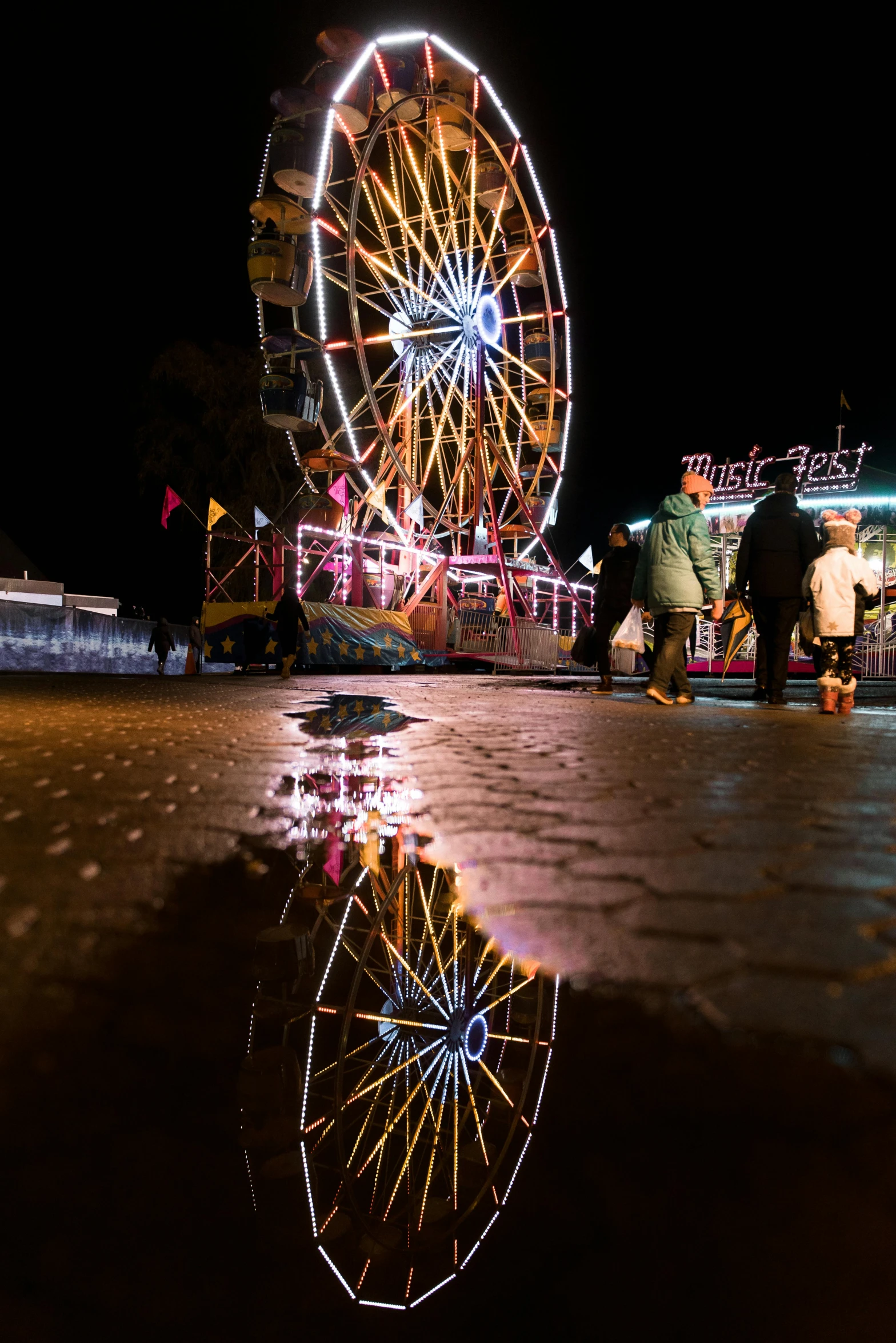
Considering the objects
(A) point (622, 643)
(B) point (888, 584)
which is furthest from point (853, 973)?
(B) point (888, 584)

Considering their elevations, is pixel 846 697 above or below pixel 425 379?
below

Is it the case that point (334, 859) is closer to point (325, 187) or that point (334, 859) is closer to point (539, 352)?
point (325, 187)

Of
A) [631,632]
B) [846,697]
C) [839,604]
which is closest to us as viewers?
[839,604]

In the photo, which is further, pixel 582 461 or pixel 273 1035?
pixel 582 461

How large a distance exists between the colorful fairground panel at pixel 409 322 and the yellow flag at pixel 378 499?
48 mm

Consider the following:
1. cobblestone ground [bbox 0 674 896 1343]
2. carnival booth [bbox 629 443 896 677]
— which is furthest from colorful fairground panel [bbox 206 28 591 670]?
cobblestone ground [bbox 0 674 896 1343]

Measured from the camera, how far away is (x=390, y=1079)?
717mm

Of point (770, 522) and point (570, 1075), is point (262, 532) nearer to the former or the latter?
point (770, 522)

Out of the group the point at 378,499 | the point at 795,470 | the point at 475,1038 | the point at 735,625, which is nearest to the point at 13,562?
the point at 378,499

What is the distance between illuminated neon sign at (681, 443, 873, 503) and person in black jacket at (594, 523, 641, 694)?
1518 centimetres

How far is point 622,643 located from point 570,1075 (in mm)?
7098

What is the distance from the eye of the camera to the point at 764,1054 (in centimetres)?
69

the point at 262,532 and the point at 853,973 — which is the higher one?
the point at 262,532

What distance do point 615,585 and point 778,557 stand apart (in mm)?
1775
